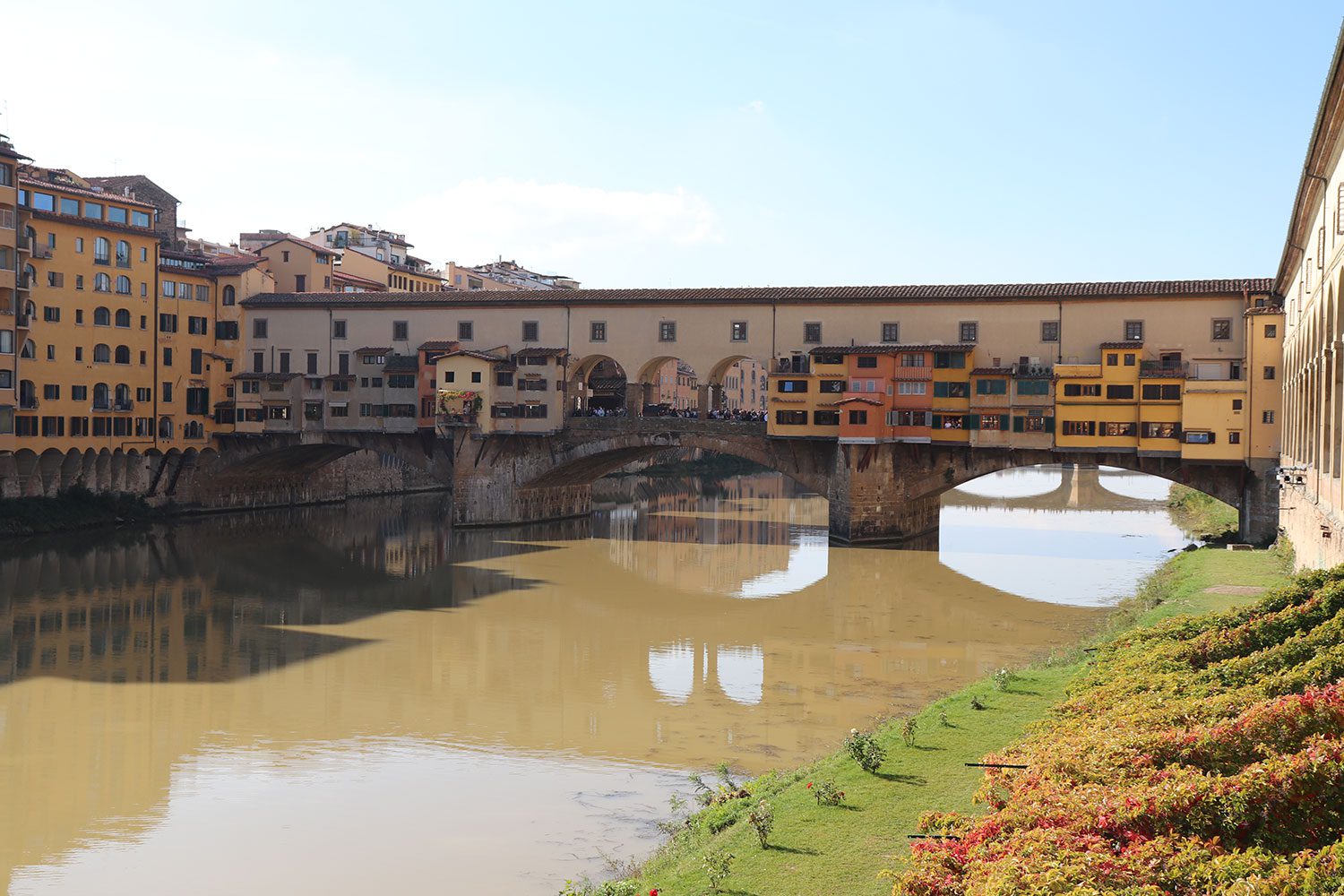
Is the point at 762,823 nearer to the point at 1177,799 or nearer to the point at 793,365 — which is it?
the point at 1177,799

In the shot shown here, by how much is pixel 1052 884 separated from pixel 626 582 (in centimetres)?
2982

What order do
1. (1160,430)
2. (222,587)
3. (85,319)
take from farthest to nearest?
(85,319), (1160,430), (222,587)

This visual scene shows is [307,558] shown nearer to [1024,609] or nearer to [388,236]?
[1024,609]

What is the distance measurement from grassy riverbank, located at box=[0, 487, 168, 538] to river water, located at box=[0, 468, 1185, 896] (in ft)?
3.38

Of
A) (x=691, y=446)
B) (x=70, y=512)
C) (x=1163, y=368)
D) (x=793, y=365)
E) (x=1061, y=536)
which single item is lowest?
(x=1061, y=536)

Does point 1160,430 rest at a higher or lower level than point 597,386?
lower

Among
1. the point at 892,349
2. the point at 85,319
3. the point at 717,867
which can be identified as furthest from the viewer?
the point at 85,319

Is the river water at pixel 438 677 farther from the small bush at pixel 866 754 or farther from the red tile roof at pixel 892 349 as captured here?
the red tile roof at pixel 892 349

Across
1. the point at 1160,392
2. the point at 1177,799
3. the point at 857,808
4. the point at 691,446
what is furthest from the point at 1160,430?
the point at 1177,799

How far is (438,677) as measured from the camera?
2309 cm

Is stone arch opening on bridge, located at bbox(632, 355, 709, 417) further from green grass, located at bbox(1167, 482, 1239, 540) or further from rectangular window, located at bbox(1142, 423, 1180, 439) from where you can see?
rectangular window, located at bbox(1142, 423, 1180, 439)

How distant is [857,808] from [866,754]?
1.51 meters

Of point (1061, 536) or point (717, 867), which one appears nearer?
point (717, 867)

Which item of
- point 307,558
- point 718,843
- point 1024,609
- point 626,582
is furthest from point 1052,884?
point 307,558
